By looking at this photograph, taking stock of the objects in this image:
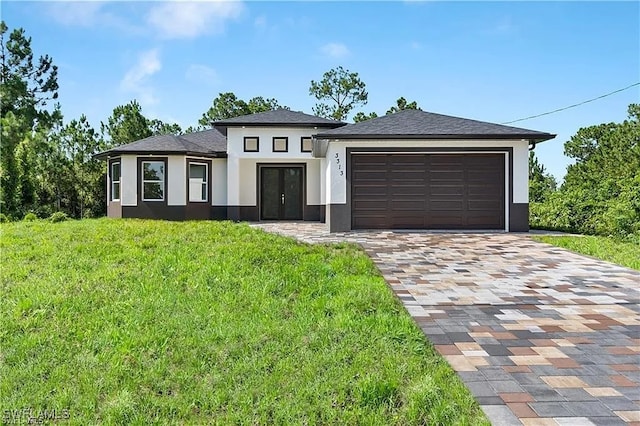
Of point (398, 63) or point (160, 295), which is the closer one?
point (160, 295)

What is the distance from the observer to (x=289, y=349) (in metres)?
3.57

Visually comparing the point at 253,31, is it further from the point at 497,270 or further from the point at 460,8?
the point at 497,270

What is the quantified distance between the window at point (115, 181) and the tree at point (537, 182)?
17.3 meters

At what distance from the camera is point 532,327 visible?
4.00m

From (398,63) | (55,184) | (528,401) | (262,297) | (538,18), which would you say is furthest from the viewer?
(55,184)

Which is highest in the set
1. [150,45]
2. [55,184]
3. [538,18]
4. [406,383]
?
[538,18]

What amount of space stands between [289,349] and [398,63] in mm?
13159

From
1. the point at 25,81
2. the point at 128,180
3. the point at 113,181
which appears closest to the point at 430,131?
the point at 128,180

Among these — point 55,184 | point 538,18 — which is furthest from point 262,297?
point 55,184

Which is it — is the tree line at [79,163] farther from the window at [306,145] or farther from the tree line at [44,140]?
the window at [306,145]

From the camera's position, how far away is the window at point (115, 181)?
53.2 ft

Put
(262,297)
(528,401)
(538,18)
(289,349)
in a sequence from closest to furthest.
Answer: (528,401), (289,349), (262,297), (538,18)

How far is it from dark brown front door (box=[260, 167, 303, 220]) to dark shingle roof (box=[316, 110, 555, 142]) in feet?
16.9

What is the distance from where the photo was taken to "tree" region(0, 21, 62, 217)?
16.4m
